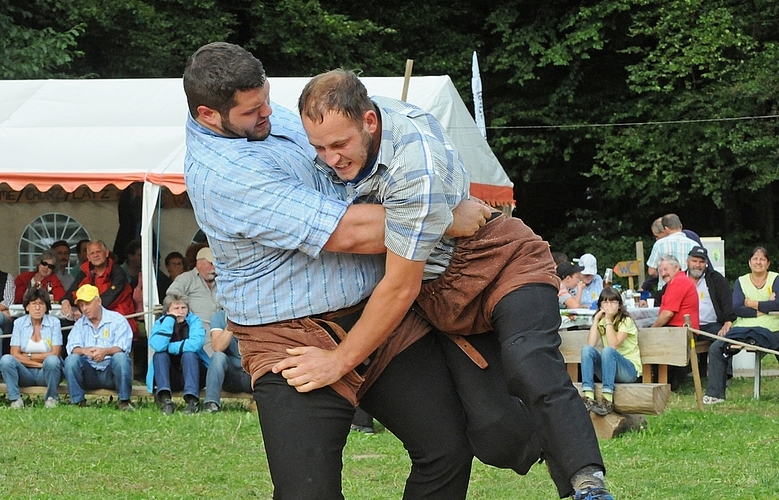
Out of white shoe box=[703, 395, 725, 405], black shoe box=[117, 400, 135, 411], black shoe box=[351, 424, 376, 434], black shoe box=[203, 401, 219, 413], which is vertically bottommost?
white shoe box=[703, 395, 725, 405]

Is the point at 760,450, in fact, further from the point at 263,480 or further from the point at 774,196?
the point at 774,196

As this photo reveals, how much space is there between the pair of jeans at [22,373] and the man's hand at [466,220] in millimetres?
6373

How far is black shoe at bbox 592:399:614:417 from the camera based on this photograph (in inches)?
285

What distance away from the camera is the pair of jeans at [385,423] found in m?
2.85

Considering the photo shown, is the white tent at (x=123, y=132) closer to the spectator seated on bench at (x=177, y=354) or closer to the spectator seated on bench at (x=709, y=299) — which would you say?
the spectator seated on bench at (x=177, y=354)

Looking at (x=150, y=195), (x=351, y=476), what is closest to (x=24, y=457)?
(x=351, y=476)

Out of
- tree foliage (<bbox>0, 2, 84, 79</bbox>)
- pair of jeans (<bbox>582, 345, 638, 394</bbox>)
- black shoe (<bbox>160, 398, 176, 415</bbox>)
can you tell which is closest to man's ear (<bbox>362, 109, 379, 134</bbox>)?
pair of jeans (<bbox>582, 345, 638, 394</bbox>)

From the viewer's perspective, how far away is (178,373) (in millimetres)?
8516

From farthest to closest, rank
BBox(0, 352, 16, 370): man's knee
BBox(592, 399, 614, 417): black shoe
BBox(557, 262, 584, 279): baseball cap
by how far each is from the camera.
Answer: BBox(557, 262, 584, 279): baseball cap < BBox(0, 352, 16, 370): man's knee < BBox(592, 399, 614, 417): black shoe

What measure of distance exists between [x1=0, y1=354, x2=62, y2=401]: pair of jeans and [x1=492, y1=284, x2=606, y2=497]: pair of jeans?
21.1ft

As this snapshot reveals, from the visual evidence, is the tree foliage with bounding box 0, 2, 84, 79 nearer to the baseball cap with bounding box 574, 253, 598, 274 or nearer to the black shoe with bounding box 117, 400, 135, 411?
the black shoe with bounding box 117, 400, 135, 411

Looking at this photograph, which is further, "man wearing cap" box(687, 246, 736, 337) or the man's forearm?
"man wearing cap" box(687, 246, 736, 337)

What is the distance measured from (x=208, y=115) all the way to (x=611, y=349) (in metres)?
5.51

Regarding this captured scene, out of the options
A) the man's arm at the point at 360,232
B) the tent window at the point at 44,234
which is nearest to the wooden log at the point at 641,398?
the man's arm at the point at 360,232
